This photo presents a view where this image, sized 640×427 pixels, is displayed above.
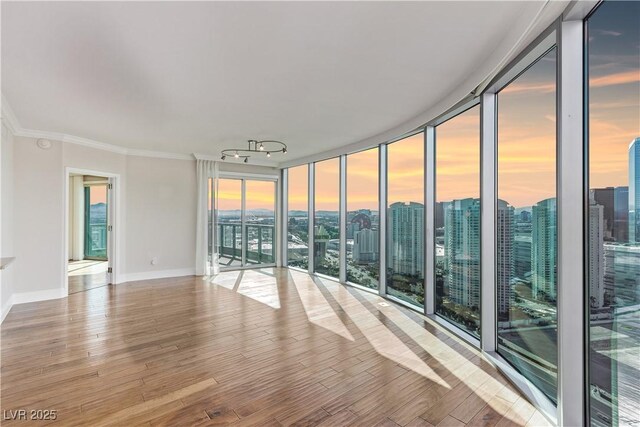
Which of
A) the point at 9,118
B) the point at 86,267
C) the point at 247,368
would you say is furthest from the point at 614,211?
the point at 86,267

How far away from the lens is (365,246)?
18.6ft

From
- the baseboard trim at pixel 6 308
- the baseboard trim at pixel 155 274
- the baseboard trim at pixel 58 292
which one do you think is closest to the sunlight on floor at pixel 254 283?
the baseboard trim at pixel 155 274

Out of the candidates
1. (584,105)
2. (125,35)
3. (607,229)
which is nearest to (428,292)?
(607,229)

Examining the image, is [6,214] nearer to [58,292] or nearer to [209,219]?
[58,292]

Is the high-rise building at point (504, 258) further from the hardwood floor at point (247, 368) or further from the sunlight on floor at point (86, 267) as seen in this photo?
the sunlight on floor at point (86, 267)

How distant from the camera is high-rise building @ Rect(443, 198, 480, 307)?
10.6 feet

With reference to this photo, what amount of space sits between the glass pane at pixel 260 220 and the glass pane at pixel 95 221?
4.05 metres

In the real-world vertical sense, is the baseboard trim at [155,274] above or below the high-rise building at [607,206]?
below

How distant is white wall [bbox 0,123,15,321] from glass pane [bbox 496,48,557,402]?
5.58 metres

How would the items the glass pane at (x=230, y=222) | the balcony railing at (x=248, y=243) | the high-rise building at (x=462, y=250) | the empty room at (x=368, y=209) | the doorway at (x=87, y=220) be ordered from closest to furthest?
the empty room at (x=368, y=209) → the high-rise building at (x=462, y=250) → the glass pane at (x=230, y=222) → the balcony railing at (x=248, y=243) → the doorway at (x=87, y=220)

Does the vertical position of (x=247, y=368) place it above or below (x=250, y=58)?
below

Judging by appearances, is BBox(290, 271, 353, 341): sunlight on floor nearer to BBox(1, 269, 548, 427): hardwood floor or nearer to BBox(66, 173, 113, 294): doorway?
BBox(1, 269, 548, 427): hardwood floor

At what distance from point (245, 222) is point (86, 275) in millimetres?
3482

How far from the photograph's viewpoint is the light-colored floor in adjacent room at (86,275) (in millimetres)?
5707
